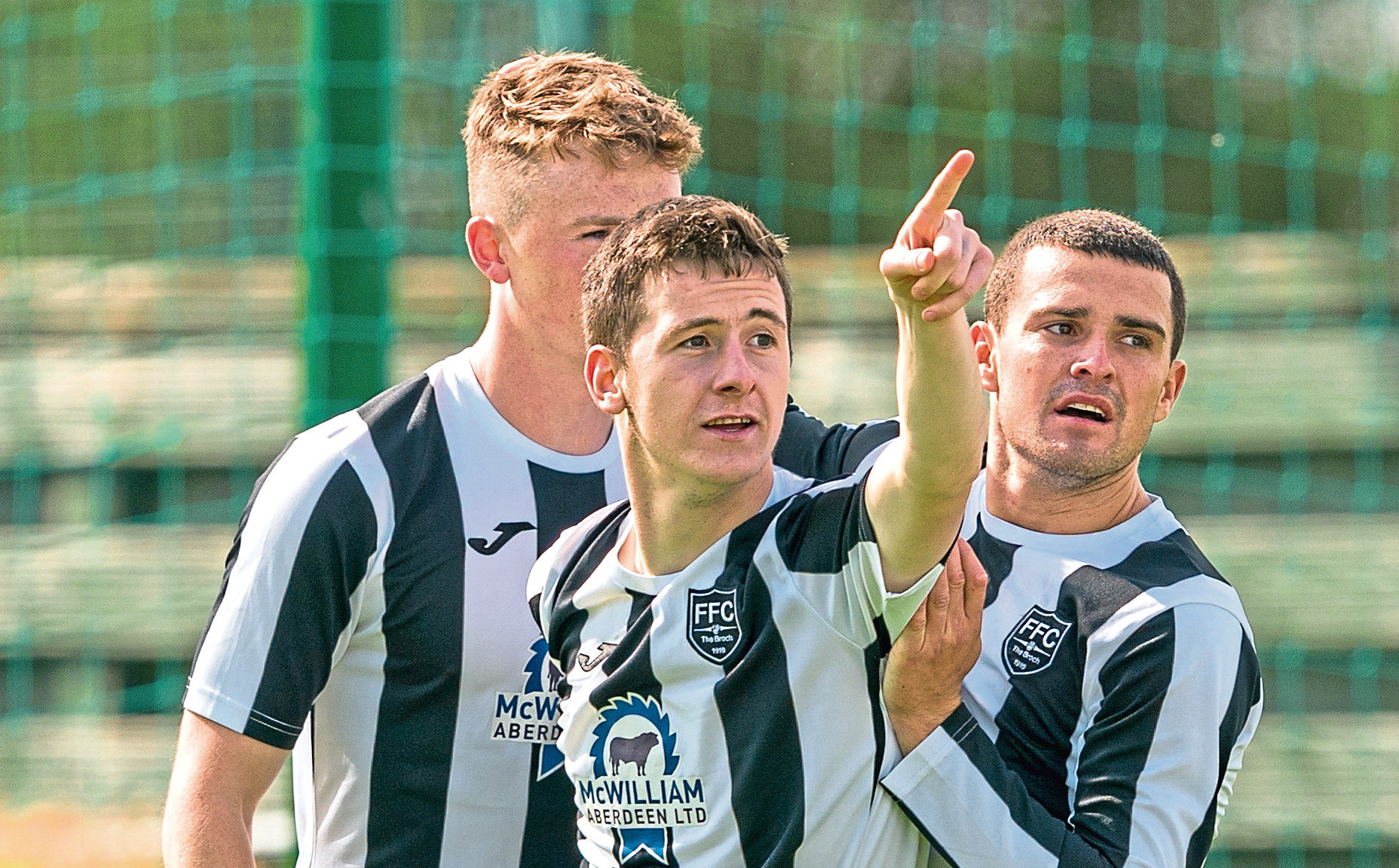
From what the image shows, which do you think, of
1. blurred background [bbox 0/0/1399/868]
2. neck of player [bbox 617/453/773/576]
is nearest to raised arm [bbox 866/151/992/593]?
neck of player [bbox 617/453/773/576]

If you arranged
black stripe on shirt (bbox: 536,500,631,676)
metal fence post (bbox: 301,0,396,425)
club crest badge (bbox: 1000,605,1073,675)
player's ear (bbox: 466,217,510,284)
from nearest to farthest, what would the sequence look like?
club crest badge (bbox: 1000,605,1073,675)
black stripe on shirt (bbox: 536,500,631,676)
player's ear (bbox: 466,217,510,284)
metal fence post (bbox: 301,0,396,425)

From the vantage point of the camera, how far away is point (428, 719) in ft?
7.74

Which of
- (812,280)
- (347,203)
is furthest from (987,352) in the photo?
(812,280)

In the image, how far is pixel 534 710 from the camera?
2.36 metres

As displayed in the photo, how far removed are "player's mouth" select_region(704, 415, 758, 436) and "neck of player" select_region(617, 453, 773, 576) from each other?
3.7 inches

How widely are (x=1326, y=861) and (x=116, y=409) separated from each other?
3.76 metres

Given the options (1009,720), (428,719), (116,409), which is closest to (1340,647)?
(1009,720)

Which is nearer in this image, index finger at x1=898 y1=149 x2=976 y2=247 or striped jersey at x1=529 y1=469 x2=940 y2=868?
index finger at x1=898 y1=149 x2=976 y2=247

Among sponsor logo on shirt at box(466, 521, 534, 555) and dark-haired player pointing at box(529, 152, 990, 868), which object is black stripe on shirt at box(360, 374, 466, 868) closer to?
sponsor logo on shirt at box(466, 521, 534, 555)

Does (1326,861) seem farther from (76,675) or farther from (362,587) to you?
(76,675)

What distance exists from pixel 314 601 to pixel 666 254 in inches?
30.1

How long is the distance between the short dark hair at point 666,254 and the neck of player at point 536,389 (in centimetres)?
33

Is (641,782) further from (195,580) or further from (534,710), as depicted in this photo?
(195,580)

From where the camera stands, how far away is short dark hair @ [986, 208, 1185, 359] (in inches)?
84.0
